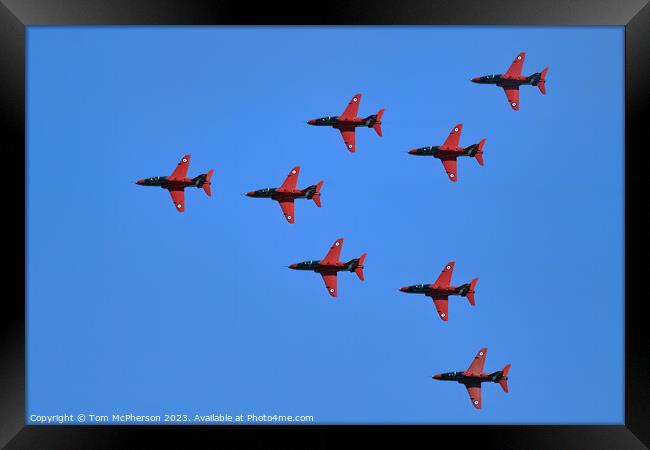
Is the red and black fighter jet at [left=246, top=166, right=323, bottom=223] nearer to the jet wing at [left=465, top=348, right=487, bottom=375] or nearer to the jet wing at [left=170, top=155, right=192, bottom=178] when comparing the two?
the jet wing at [left=170, top=155, right=192, bottom=178]

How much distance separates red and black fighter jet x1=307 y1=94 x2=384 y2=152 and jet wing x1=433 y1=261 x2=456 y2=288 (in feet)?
7.41

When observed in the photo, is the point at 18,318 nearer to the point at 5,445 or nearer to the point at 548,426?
the point at 5,445

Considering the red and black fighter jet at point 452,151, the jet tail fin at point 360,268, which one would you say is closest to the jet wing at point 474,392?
the jet tail fin at point 360,268

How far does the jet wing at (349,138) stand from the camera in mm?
15773

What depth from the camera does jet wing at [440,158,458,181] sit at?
1569 centimetres

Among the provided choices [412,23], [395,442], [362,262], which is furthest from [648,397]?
[412,23]

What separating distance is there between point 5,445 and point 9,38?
515 cm

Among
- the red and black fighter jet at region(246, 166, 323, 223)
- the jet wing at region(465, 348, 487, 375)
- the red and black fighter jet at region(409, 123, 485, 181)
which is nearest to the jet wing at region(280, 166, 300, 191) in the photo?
the red and black fighter jet at region(246, 166, 323, 223)

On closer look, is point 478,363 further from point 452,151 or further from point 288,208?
point 288,208

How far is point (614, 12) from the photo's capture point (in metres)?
13.0

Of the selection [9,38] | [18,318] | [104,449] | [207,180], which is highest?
[9,38]

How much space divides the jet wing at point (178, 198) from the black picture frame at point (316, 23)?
2.99m

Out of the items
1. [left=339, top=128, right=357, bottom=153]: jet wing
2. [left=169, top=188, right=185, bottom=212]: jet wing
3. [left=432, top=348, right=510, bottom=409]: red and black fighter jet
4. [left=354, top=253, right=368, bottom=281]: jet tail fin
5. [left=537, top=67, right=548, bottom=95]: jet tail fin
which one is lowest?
[left=432, top=348, right=510, bottom=409]: red and black fighter jet

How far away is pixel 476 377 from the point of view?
14.7 metres
